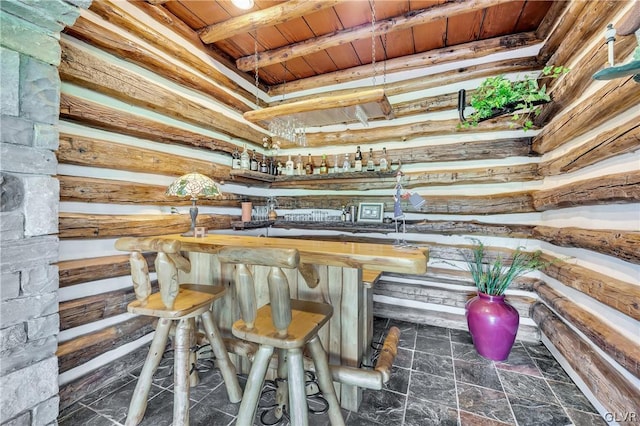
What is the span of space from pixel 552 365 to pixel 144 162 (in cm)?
414

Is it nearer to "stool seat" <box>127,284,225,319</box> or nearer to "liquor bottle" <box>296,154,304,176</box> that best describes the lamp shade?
"stool seat" <box>127,284,225,319</box>

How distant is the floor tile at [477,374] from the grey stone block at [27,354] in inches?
113

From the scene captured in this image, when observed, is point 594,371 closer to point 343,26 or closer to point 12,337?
point 12,337

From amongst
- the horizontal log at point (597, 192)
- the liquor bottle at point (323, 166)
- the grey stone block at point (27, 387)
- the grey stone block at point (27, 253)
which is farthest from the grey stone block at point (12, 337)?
the horizontal log at point (597, 192)

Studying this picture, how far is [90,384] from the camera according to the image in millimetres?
2023

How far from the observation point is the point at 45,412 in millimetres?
1532

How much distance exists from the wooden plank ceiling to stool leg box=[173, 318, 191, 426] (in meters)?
2.86

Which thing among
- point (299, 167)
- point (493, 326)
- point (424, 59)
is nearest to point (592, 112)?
point (493, 326)

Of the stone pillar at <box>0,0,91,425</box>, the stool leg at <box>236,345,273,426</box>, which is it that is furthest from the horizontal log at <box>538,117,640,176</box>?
the stone pillar at <box>0,0,91,425</box>

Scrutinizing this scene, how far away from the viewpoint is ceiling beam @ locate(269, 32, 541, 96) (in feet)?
9.78

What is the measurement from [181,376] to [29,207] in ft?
4.20

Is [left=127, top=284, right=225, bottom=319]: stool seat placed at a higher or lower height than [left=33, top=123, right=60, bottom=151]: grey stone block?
lower

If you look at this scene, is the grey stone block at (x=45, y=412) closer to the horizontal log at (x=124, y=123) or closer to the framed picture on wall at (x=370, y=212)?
the horizontal log at (x=124, y=123)

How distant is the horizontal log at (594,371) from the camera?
1496mm
